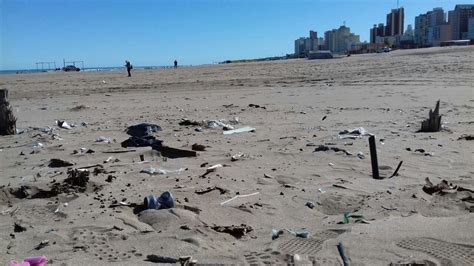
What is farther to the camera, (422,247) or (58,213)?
(58,213)

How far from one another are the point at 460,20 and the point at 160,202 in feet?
342

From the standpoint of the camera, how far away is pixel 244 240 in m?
Answer: 3.09

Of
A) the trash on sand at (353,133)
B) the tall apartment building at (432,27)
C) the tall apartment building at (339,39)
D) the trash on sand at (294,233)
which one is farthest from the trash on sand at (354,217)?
the tall apartment building at (339,39)

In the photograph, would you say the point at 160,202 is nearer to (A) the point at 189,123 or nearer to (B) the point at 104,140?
(B) the point at 104,140

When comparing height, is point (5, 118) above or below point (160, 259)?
above

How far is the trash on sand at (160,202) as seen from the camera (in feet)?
11.9

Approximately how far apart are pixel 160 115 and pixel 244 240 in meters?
7.03

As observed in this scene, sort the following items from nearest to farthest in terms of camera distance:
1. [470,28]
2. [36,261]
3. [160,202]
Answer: [36,261]
[160,202]
[470,28]

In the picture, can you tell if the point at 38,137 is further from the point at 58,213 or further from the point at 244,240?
the point at 244,240

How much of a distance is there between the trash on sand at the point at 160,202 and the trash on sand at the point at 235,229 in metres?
0.52

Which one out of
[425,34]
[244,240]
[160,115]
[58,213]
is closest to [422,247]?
[244,240]

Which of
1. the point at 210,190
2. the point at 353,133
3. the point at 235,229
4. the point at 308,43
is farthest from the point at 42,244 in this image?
the point at 308,43

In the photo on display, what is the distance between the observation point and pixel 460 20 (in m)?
93.2

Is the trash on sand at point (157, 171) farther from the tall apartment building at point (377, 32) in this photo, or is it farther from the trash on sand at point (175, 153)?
the tall apartment building at point (377, 32)
